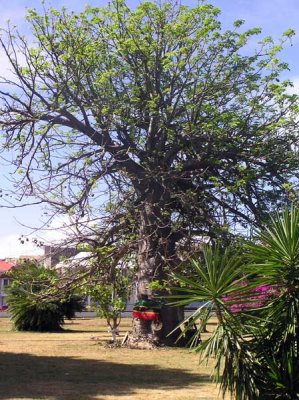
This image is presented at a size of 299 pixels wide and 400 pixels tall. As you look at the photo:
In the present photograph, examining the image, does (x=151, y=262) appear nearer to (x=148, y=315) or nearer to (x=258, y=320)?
(x=148, y=315)

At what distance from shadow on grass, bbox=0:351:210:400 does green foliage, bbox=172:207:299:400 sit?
364 cm

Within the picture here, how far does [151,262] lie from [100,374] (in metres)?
6.38

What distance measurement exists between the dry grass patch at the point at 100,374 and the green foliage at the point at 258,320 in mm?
2925

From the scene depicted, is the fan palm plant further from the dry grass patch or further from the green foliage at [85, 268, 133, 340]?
the green foliage at [85, 268, 133, 340]

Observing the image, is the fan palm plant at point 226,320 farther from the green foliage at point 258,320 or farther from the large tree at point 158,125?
the large tree at point 158,125

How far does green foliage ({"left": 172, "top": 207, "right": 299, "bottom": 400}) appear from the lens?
7.25 meters

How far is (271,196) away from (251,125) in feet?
7.53

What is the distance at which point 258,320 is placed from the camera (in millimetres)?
7438

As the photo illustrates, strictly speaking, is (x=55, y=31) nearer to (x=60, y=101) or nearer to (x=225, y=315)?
(x=60, y=101)

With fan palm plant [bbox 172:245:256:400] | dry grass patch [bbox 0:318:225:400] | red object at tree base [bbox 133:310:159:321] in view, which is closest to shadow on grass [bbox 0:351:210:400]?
dry grass patch [bbox 0:318:225:400]

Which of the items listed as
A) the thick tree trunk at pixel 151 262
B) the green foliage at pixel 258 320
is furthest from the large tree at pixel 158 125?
the green foliage at pixel 258 320

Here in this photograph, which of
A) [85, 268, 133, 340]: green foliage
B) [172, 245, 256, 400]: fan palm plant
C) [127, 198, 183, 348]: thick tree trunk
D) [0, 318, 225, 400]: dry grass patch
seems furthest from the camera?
[85, 268, 133, 340]: green foliage

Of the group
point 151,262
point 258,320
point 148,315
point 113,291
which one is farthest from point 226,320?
point 113,291

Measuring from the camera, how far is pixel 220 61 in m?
19.4
